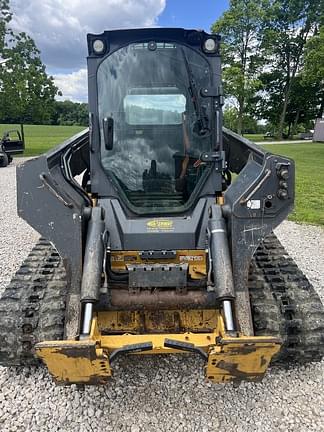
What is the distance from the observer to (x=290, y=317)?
3475 millimetres

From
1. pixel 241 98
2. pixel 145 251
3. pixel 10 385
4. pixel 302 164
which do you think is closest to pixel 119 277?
pixel 145 251

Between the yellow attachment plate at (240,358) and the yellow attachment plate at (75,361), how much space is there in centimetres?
71

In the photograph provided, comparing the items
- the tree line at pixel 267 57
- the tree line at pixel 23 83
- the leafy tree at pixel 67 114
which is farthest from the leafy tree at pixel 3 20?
the leafy tree at pixel 67 114

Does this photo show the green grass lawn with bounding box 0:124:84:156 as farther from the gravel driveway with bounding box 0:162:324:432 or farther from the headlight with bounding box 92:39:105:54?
the gravel driveway with bounding box 0:162:324:432

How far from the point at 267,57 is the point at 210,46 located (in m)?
39.2

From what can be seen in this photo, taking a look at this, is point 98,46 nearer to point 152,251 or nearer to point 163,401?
point 152,251

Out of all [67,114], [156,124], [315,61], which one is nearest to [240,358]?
[156,124]

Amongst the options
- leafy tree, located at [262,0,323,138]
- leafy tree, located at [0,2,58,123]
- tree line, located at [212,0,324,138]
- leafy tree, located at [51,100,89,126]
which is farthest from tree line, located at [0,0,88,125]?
leafy tree, located at [51,100,89,126]

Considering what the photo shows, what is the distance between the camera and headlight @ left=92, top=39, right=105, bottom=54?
384 centimetres

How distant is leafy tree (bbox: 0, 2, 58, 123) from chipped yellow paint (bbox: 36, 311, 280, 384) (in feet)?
80.6

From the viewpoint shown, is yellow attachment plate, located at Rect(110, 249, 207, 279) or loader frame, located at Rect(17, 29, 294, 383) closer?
loader frame, located at Rect(17, 29, 294, 383)

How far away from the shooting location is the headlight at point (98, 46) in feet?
12.6

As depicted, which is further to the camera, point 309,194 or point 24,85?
point 24,85

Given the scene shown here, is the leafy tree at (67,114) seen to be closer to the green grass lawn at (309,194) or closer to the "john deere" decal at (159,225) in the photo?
the green grass lawn at (309,194)
